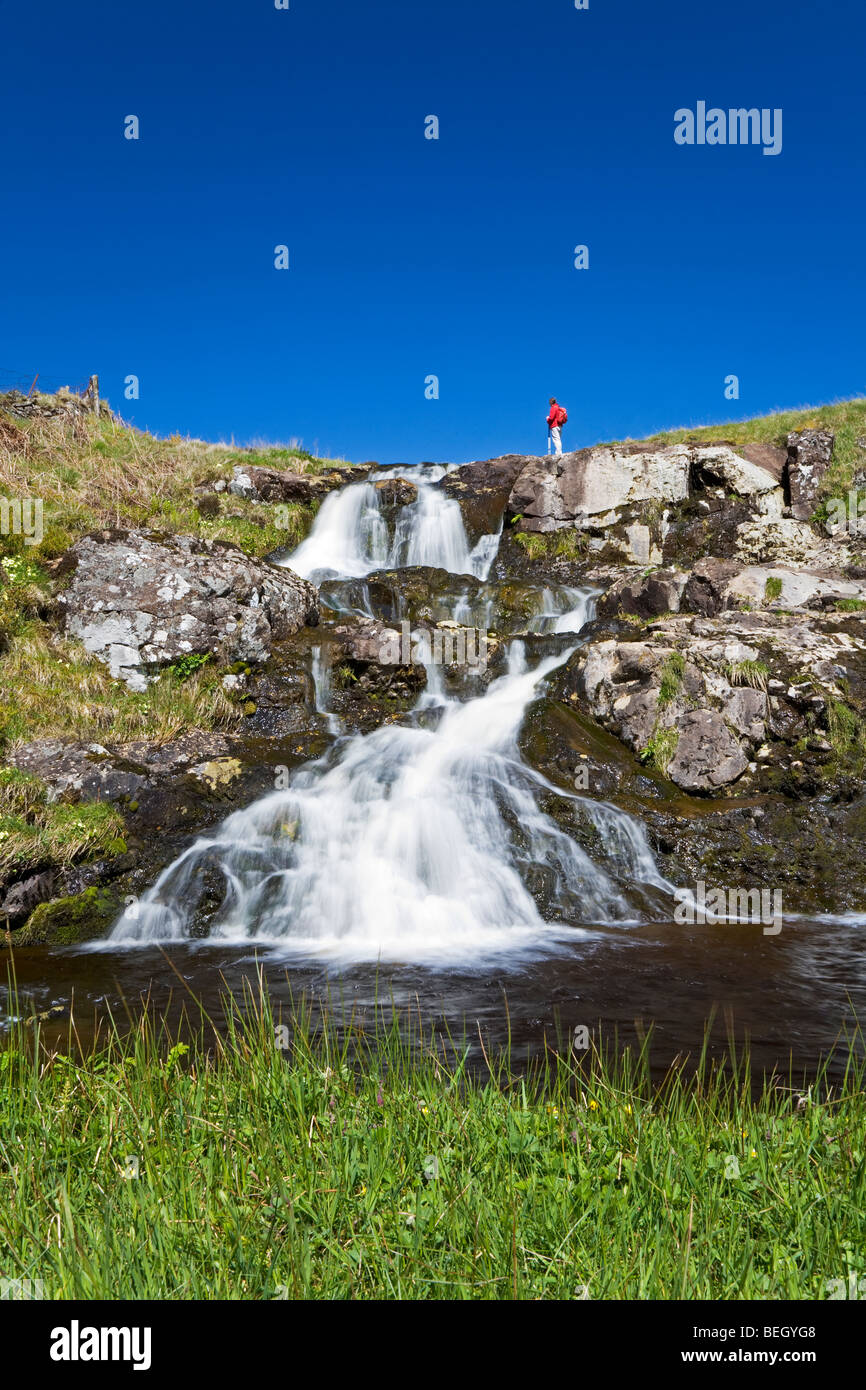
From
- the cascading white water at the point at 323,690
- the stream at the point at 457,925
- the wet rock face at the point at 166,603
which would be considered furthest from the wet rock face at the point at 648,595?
the wet rock face at the point at 166,603

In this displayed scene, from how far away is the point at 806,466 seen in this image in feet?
65.9

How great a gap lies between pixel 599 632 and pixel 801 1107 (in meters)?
12.4

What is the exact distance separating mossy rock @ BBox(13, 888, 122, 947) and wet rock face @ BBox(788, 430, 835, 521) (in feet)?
58.3

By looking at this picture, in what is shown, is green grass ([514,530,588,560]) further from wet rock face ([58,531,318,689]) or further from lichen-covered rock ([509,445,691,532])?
wet rock face ([58,531,318,689])

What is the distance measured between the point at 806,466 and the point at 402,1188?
68.5 feet

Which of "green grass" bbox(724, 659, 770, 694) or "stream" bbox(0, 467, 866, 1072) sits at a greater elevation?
"green grass" bbox(724, 659, 770, 694)

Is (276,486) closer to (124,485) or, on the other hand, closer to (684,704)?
(124,485)

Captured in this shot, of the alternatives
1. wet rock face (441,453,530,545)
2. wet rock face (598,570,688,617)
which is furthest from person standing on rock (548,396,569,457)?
wet rock face (598,570,688,617)

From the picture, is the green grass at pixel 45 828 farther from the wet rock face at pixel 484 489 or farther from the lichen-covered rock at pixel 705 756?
the wet rock face at pixel 484 489

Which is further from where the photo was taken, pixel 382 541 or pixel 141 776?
pixel 382 541

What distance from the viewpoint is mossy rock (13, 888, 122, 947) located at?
9148 millimetres

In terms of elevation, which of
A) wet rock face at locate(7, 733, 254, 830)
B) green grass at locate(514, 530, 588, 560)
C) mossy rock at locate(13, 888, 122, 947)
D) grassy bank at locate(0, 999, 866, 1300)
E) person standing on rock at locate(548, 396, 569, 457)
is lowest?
mossy rock at locate(13, 888, 122, 947)

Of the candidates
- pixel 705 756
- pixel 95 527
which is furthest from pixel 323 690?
pixel 95 527

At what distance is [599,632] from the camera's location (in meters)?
16.0
